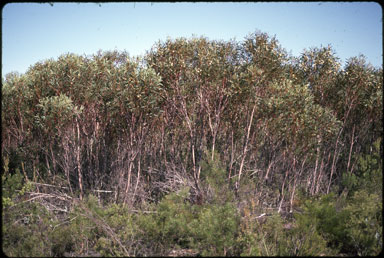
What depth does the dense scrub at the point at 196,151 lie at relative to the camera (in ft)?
32.3

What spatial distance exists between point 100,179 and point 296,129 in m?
10.2

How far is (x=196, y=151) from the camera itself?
1723cm

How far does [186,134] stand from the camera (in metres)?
18.8

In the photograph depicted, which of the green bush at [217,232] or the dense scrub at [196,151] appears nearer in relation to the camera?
the green bush at [217,232]

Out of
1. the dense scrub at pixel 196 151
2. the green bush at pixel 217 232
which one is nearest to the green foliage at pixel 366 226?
the dense scrub at pixel 196 151

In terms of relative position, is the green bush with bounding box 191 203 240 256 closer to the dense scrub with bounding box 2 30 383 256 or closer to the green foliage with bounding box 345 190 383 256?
the dense scrub with bounding box 2 30 383 256

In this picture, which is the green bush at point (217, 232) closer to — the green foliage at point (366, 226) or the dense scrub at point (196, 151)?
the dense scrub at point (196, 151)

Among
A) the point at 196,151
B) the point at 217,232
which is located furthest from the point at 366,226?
the point at 196,151

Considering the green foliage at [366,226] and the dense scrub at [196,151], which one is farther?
the dense scrub at [196,151]

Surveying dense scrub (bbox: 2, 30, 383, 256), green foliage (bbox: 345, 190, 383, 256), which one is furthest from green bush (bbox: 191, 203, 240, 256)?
green foliage (bbox: 345, 190, 383, 256)

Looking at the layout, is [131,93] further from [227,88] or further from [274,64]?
[274,64]

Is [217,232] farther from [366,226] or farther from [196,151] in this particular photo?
[196,151]

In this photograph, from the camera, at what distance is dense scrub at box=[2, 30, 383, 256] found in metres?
9.86

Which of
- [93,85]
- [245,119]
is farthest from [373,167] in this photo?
[93,85]
